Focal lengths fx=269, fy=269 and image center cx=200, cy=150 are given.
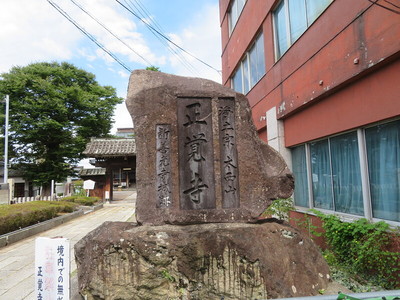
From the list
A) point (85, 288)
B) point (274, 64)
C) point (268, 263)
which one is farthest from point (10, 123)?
point (268, 263)

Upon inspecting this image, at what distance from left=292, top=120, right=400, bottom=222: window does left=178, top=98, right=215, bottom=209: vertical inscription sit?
3018 millimetres

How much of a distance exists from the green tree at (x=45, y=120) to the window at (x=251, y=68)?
16.0 m

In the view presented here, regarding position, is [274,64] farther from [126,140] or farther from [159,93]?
[126,140]

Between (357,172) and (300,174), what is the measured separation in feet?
8.42

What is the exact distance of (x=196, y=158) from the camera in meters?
4.20

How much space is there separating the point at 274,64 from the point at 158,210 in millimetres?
6671

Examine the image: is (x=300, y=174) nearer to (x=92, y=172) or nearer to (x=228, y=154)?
(x=228, y=154)

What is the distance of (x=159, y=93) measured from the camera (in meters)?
4.29

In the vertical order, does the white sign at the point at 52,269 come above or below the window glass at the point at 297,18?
below

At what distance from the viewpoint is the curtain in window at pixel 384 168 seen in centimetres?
443

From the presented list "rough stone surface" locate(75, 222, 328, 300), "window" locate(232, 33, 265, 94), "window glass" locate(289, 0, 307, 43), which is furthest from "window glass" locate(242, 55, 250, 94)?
"rough stone surface" locate(75, 222, 328, 300)

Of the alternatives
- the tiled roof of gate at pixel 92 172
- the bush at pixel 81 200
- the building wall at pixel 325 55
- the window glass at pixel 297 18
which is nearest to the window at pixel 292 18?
the window glass at pixel 297 18

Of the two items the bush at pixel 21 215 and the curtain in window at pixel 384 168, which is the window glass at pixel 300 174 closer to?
the curtain in window at pixel 384 168

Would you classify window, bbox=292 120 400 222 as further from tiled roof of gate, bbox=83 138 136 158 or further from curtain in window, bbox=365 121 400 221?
tiled roof of gate, bbox=83 138 136 158
